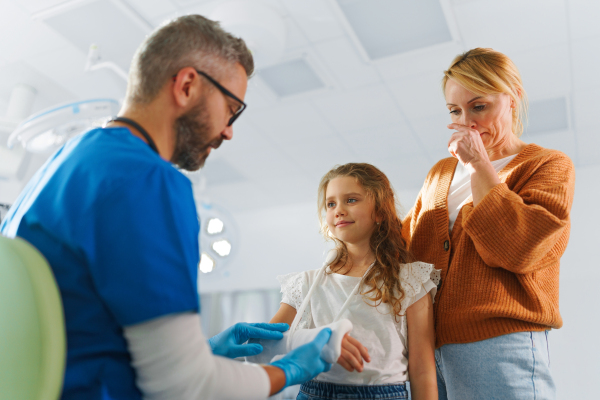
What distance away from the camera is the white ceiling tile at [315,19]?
2.58 meters

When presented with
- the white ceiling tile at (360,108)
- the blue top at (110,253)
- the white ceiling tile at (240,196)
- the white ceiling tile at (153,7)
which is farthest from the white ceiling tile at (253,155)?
the blue top at (110,253)

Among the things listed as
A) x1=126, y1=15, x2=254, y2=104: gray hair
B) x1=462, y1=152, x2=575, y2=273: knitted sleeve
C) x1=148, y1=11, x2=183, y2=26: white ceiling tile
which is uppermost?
x1=148, y1=11, x2=183, y2=26: white ceiling tile

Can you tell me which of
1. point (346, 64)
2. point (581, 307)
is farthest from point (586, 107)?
point (346, 64)

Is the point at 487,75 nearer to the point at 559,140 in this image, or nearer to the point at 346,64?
the point at 346,64

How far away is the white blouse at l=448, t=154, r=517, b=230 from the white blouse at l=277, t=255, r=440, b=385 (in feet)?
0.63

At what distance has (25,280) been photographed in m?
0.59

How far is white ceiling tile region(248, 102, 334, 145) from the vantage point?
3736 mm

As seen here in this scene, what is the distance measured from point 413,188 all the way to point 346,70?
2538mm

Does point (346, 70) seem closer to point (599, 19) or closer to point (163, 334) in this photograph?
point (599, 19)

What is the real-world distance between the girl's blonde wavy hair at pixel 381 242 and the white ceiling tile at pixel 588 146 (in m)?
3.18

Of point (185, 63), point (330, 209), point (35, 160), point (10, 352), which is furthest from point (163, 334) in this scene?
point (35, 160)

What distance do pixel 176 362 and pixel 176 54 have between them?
2.01 feet

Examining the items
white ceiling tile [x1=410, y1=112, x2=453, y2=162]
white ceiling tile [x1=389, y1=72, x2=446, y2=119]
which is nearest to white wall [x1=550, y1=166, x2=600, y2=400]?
white ceiling tile [x1=410, y1=112, x2=453, y2=162]

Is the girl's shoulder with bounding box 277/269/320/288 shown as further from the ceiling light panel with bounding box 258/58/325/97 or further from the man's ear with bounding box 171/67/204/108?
the ceiling light panel with bounding box 258/58/325/97
